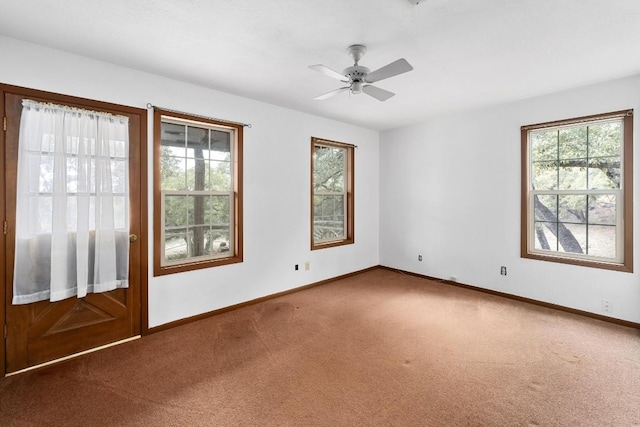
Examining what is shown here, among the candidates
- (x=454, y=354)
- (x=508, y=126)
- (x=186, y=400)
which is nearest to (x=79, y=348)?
(x=186, y=400)

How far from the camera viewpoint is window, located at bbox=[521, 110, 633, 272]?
3.18 metres

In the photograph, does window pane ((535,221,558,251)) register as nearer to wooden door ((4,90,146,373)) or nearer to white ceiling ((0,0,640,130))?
white ceiling ((0,0,640,130))

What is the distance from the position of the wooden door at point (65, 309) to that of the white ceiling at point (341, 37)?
57 cm

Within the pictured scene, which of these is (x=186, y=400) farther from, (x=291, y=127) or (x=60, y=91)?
(x=291, y=127)

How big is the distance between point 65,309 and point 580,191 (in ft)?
17.9

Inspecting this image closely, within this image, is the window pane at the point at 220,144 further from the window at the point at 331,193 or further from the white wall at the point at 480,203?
the white wall at the point at 480,203

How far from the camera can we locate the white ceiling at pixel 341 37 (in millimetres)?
1953

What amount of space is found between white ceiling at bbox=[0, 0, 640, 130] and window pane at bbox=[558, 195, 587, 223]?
130cm

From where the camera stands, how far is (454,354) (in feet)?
8.39

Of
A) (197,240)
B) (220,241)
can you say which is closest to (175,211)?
(197,240)

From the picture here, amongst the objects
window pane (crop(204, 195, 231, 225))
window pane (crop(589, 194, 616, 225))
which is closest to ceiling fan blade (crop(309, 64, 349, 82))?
window pane (crop(204, 195, 231, 225))

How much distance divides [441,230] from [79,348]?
186 inches

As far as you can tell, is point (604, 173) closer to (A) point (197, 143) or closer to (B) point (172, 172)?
(A) point (197, 143)

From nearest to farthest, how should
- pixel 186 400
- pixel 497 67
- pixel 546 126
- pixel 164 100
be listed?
pixel 186 400, pixel 497 67, pixel 164 100, pixel 546 126
